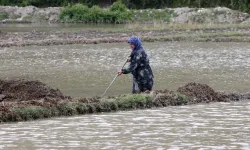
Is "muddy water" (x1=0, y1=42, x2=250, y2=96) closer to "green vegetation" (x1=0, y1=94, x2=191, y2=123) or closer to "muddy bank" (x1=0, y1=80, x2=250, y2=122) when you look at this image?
"muddy bank" (x1=0, y1=80, x2=250, y2=122)

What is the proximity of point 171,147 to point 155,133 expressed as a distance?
1.04 m

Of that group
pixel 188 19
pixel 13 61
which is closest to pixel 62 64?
pixel 13 61

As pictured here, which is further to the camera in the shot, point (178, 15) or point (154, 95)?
point (178, 15)

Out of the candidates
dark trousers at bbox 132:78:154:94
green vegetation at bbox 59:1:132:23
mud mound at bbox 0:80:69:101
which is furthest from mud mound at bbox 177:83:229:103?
green vegetation at bbox 59:1:132:23

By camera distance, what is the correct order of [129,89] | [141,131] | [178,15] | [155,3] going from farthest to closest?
1. [155,3]
2. [178,15]
3. [129,89]
4. [141,131]

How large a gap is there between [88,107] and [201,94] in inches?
109

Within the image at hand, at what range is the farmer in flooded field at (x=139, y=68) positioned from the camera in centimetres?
1363

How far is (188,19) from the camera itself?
45344mm

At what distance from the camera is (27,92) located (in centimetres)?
1366

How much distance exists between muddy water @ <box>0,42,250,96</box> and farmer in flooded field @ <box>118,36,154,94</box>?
Answer: 110 cm

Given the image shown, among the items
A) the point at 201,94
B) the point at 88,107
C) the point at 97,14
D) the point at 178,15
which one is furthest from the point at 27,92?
the point at 97,14

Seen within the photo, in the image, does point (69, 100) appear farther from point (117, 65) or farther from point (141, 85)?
point (117, 65)

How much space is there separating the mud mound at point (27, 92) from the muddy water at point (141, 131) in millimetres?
1966

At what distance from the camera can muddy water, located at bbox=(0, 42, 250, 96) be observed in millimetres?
16250
